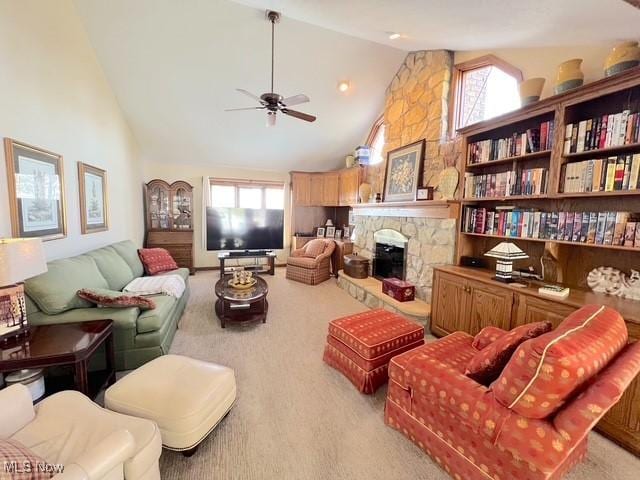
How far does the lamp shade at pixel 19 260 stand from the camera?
5.25ft

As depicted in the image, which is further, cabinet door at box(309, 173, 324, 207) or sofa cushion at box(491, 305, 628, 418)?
cabinet door at box(309, 173, 324, 207)

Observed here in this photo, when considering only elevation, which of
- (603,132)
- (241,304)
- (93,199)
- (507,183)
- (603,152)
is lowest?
(241,304)

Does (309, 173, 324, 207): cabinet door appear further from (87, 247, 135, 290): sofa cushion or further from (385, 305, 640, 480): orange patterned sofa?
(385, 305, 640, 480): orange patterned sofa

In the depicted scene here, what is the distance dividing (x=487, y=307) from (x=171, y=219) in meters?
5.82

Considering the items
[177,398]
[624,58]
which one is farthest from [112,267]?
[624,58]

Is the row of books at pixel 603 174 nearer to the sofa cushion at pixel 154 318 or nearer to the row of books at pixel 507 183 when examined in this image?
the row of books at pixel 507 183

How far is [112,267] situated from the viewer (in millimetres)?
3195

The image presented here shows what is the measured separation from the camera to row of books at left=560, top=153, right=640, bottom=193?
1.86m

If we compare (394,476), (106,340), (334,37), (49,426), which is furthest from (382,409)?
(334,37)

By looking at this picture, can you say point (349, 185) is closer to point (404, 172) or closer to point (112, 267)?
point (404, 172)

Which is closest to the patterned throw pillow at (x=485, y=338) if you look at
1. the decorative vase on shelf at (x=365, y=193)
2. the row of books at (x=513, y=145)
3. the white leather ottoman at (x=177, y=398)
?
the row of books at (x=513, y=145)

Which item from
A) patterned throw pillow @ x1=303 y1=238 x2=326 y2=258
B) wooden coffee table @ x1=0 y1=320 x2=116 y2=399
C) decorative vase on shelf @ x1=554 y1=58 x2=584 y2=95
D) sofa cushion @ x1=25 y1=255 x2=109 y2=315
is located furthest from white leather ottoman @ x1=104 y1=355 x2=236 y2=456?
patterned throw pillow @ x1=303 y1=238 x2=326 y2=258

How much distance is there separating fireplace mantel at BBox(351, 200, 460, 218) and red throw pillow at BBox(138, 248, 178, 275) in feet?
10.9

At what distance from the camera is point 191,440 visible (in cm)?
150
